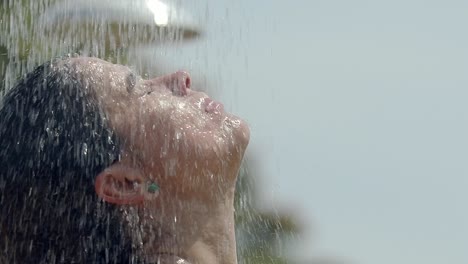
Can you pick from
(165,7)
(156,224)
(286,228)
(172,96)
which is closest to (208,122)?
(172,96)

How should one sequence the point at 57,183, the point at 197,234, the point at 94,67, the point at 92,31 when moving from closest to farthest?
the point at 57,183 → the point at 197,234 → the point at 94,67 → the point at 92,31

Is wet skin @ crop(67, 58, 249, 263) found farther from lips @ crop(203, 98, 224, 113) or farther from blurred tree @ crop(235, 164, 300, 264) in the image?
blurred tree @ crop(235, 164, 300, 264)

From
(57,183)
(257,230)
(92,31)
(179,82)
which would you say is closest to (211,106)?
(179,82)

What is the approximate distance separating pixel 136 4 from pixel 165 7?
0.63 feet

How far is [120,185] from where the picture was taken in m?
4.20

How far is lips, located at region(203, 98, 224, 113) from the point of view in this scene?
175 inches

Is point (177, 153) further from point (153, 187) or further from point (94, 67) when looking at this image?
point (94, 67)

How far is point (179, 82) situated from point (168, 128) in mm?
310

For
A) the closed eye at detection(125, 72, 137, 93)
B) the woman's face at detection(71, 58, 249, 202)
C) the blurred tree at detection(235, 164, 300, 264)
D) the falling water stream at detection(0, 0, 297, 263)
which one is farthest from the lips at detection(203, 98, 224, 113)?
the blurred tree at detection(235, 164, 300, 264)

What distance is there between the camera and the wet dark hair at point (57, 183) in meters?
4.09

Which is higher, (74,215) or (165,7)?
(165,7)

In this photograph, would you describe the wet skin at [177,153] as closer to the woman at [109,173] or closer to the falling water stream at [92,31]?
the woman at [109,173]

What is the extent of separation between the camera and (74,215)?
4.09m

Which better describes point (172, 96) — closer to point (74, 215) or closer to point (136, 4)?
point (74, 215)
